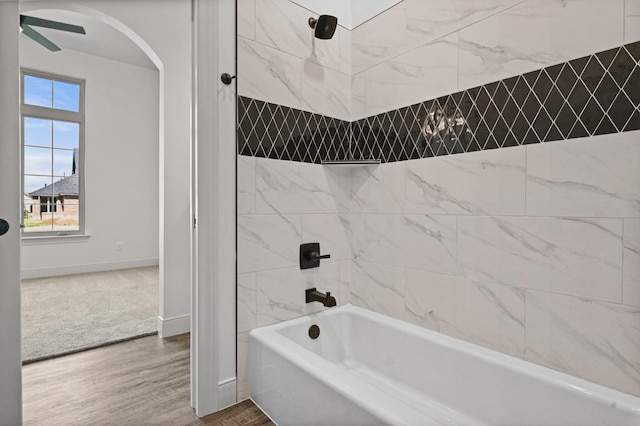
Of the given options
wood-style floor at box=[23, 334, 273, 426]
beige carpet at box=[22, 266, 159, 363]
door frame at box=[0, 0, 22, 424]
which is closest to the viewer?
door frame at box=[0, 0, 22, 424]

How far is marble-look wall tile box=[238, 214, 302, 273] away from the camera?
1701 mm

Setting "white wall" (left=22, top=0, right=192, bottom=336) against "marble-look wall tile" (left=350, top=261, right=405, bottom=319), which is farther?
"white wall" (left=22, top=0, right=192, bottom=336)

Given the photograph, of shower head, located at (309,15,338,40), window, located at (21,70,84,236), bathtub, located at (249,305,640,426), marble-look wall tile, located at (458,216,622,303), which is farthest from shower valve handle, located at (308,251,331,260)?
window, located at (21,70,84,236)

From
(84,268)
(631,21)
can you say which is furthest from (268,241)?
(84,268)

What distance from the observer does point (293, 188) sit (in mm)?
1885

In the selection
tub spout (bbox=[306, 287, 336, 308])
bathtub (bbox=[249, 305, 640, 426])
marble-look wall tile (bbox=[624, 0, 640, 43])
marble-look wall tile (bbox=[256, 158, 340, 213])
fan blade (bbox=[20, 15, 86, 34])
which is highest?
fan blade (bbox=[20, 15, 86, 34])

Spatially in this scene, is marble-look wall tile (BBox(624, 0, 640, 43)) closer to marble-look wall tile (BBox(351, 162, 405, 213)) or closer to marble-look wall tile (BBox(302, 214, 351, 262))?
marble-look wall tile (BBox(351, 162, 405, 213))

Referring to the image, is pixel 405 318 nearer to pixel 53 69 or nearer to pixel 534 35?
pixel 534 35

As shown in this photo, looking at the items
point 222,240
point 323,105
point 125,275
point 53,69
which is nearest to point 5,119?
point 222,240

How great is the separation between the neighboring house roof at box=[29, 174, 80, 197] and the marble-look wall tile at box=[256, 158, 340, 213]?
4398mm

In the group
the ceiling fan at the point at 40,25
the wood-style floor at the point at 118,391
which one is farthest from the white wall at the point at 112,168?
the wood-style floor at the point at 118,391

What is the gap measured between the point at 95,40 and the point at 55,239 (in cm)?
273

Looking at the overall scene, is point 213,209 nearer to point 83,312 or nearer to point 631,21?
point 631,21

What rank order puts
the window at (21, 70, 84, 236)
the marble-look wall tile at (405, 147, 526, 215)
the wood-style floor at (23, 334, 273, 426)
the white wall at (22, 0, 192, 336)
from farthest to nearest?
the window at (21, 70, 84, 236), the white wall at (22, 0, 192, 336), the wood-style floor at (23, 334, 273, 426), the marble-look wall tile at (405, 147, 526, 215)
